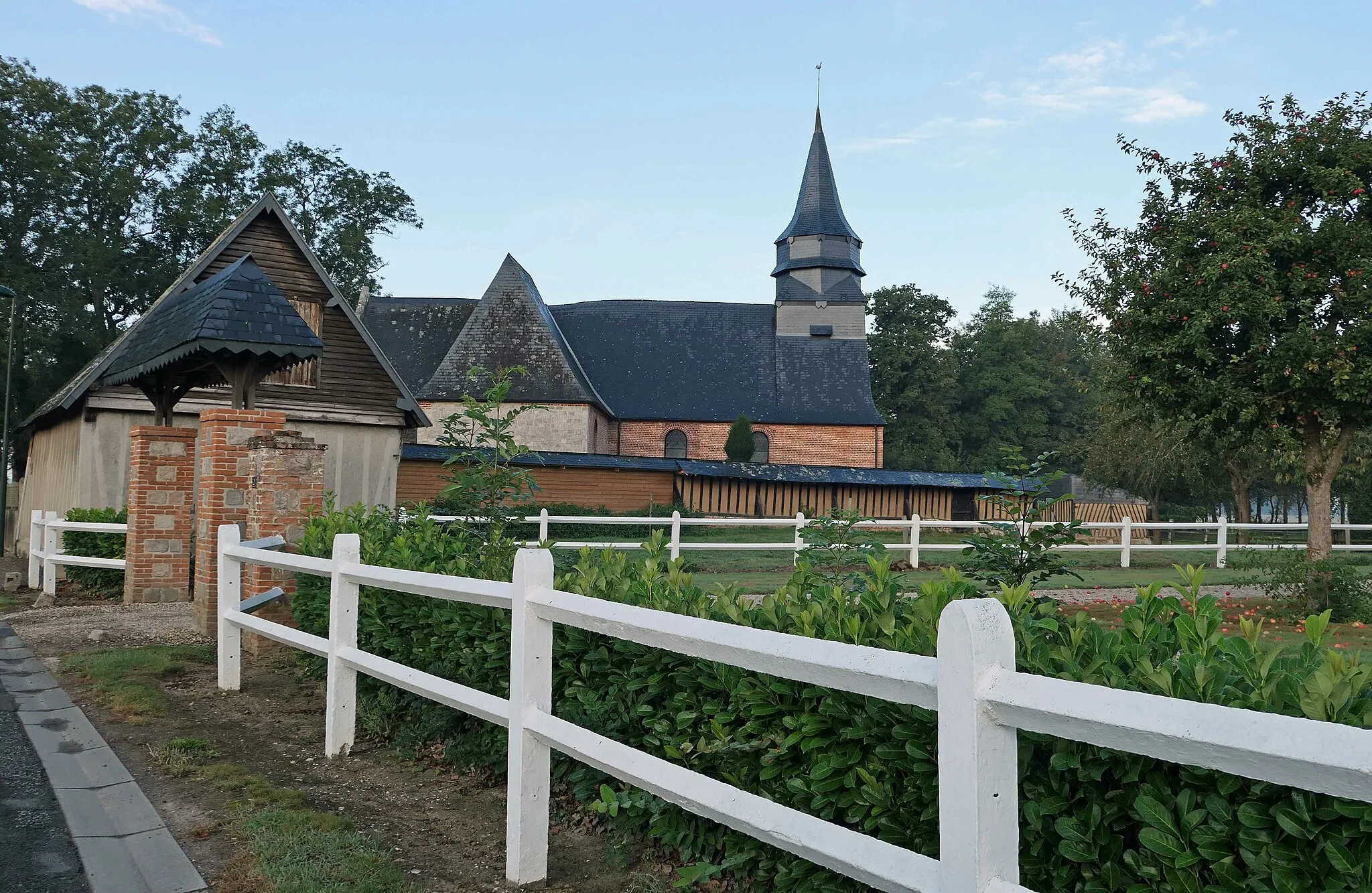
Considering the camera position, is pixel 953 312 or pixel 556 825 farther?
pixel 953 312

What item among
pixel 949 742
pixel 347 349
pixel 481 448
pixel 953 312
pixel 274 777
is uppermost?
pixel 953 312

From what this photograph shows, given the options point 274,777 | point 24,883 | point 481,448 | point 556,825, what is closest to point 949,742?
point 556,825

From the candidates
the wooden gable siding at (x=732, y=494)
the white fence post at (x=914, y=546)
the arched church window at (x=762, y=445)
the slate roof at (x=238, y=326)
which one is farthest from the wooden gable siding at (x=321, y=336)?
the arched church window at (x=762, y=445)

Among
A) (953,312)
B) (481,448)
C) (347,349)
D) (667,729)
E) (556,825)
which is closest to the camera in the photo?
(667,729)

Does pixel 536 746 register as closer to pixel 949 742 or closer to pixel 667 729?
pixel 667 729

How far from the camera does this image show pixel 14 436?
3666 cm

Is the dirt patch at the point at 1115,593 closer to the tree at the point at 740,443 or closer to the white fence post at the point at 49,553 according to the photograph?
the white fence post at the point at 49,553

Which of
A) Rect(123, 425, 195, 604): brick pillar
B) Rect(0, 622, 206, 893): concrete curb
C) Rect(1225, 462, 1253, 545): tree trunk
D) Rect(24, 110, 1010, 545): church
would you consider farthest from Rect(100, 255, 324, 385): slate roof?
Rect(1225, 462, 1253, 545): tree trunk

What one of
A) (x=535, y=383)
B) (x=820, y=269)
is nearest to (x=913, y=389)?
(x=820, y=269)

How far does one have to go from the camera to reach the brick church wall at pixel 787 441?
4562cm

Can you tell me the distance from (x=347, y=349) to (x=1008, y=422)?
5398 centimetres

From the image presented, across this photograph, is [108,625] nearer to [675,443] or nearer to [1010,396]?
[675,443]

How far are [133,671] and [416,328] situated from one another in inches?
1530

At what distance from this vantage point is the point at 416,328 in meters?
45.6
